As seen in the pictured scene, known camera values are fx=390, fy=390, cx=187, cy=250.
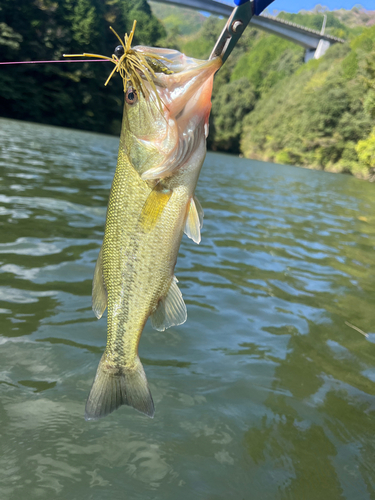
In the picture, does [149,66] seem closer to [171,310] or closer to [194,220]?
[194,220]

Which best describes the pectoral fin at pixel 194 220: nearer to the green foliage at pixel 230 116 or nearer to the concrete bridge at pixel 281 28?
the concrete bridge at pixel 281 28

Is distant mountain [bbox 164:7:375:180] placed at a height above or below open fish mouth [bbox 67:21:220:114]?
above

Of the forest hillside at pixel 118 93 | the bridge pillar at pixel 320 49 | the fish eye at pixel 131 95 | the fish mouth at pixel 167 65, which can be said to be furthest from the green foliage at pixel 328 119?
the fish eye at pixel 131 95

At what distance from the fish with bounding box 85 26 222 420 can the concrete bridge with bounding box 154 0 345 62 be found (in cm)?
6997

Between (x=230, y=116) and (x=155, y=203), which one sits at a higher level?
(x=230, y=116)

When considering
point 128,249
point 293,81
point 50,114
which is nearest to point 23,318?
point 128,249

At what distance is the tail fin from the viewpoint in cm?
209

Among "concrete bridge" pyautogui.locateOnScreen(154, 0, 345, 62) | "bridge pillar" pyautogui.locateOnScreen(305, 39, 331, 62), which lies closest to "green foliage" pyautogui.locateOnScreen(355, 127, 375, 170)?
"concrete bridge" pyautogui.locateOnScreen(154, 0, 345, 62)

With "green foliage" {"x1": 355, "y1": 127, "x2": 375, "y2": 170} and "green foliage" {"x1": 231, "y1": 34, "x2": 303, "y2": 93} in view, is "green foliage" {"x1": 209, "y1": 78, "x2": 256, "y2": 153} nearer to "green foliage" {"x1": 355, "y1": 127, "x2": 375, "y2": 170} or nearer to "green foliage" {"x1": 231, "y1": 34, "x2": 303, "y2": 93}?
"green foliage" {"x1": 231, "y1": 34, "x2": 303, "y2": 93}

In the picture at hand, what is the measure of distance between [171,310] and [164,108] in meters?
1.05

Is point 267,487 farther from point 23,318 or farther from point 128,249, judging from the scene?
point 23,318

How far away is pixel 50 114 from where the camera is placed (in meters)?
52.4

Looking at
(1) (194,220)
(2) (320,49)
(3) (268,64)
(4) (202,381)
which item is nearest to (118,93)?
(2) (320,49)

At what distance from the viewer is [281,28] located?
238 ft
